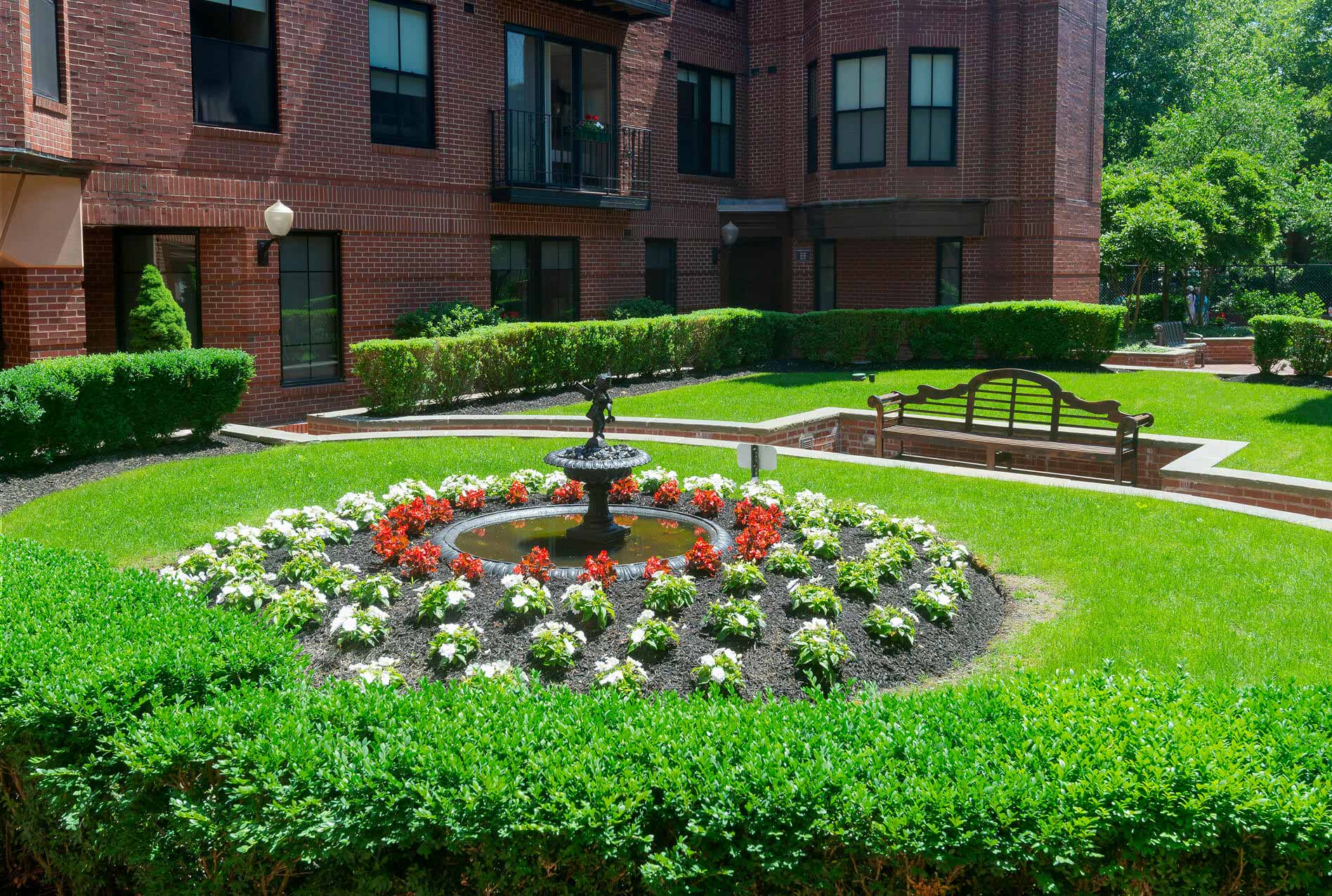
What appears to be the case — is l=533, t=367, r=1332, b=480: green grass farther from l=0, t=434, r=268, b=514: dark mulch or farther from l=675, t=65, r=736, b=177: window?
l=675, t=65, r=736, b=177: window

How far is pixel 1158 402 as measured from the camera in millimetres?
17094

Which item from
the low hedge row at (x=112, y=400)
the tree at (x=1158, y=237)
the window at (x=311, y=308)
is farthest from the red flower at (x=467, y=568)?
the tree at (x=1158, y=237)

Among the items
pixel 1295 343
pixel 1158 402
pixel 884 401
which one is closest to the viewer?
pixel 884 401

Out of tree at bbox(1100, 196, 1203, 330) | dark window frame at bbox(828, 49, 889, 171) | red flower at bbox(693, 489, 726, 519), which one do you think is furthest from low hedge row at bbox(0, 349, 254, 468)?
tree at bbox(1100, 196, 1203, 330)

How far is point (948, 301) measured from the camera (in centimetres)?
2464

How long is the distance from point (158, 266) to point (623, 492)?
902cm

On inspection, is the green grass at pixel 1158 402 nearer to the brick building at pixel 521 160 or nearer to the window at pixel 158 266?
the brick building at pixel 521 160

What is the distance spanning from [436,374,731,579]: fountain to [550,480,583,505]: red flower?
388 mm

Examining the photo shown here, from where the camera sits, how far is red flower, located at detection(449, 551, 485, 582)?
24.3 feet

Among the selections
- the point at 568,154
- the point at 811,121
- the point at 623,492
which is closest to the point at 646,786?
the point at 623,492

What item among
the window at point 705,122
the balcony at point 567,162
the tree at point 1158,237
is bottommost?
the tree at point 1158,237

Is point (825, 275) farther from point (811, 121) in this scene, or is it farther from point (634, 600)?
point (634, 600)

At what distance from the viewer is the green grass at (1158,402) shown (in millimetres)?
13477

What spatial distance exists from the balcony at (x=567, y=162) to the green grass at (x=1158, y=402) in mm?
4135
